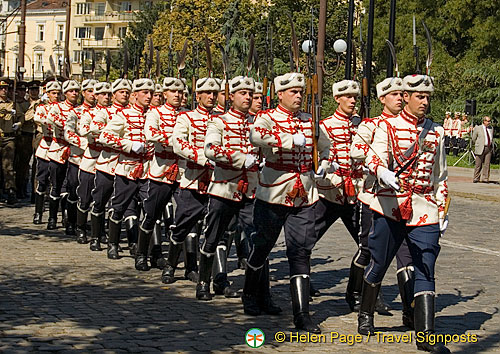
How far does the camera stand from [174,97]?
12008 mm

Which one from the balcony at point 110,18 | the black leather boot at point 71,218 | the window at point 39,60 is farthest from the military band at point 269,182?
the window at point 39,60

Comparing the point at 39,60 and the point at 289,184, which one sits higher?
the point at 39,60

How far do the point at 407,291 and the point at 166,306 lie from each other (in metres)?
2.25

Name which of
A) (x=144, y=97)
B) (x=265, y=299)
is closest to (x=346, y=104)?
(x=265, y=299)

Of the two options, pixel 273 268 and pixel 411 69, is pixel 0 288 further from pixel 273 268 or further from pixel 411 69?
pixel 411 69

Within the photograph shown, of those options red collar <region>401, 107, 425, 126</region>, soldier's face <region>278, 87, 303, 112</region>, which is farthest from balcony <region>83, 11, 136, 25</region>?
red collar <region>401, 107, 425, 126</region>

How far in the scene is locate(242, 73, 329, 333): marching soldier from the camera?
8719 millimetres

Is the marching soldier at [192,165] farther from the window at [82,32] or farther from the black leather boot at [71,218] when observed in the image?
the window at [82,32]

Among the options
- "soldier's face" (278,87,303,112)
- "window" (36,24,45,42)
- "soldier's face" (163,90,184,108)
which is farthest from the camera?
"window" (36,24,45,42)

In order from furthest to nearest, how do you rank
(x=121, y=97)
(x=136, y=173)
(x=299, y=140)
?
(x=121, y=97), (x=136, y=173), (x=299, y=140)

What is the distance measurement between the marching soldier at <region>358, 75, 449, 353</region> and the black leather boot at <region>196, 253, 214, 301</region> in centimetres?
204

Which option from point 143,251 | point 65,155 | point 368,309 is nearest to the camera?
point 368,309

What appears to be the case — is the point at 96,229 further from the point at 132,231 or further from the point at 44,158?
the point at 44,158

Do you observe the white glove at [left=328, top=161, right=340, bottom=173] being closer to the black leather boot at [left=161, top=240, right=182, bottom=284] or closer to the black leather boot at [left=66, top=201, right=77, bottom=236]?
the black leather boot at [left=161, top=240, right=182, bottom=284]
